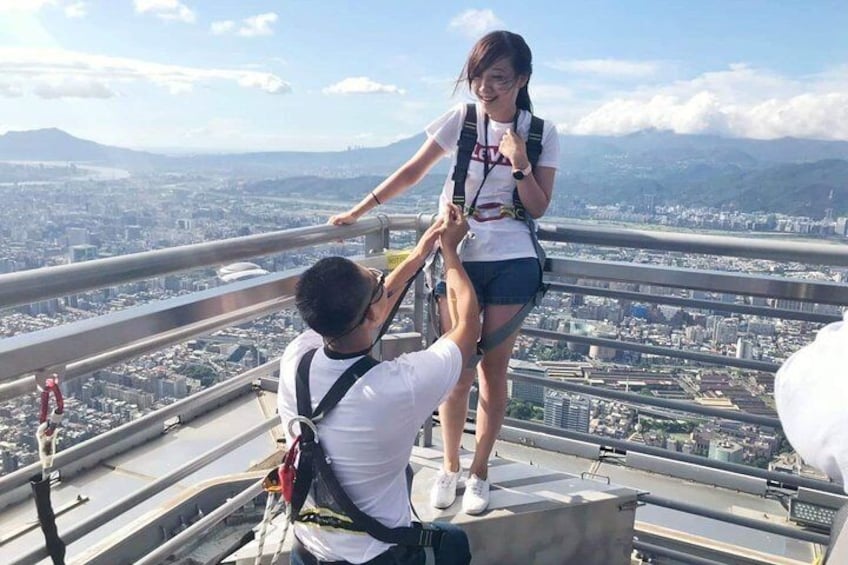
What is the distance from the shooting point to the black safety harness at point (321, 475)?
5.13 ft

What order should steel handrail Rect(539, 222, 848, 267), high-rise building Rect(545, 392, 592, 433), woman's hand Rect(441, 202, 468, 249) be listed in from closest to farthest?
1. woman's hand Rect(441, 202, 468, 249)
2. steel handrail Rect(539, 222, 848, 267)
3. high-rise building Rect(545, 392, 592, 433)

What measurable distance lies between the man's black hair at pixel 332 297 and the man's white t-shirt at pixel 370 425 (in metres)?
0.10

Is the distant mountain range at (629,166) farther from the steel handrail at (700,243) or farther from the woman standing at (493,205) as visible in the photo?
the steel handrail at (700,243)

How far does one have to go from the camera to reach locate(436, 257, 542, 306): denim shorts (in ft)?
7.75

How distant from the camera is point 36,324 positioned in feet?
5.67

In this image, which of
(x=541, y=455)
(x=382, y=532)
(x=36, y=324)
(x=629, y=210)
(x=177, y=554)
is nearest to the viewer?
(x=382, y=532)

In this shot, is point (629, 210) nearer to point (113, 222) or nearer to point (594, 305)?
point (594, 305)

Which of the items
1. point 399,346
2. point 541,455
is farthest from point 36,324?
point 541,455

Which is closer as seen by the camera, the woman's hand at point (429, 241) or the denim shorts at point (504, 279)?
the woman's hand at point (429, 241)

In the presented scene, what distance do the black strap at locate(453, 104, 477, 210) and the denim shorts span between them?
24 cm

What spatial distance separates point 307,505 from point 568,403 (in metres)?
1.53

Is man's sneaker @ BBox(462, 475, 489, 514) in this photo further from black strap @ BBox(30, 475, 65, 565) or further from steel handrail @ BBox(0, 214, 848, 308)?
black strap @ BBox(30, 475, 65, 565)

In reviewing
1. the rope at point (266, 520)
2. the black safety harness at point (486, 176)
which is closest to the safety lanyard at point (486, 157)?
the black safety harness at point (486, 176)

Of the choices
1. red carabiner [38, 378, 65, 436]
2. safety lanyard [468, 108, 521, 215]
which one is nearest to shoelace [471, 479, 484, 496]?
safety lanyard [468, 108, 521, 215]
